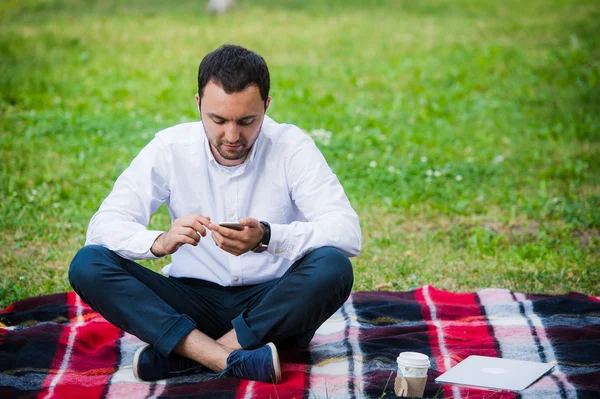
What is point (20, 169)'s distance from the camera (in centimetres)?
781

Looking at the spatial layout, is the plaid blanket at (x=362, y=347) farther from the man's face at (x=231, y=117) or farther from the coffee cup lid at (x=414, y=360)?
the man's face at (x=231, y=117)

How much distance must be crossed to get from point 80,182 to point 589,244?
432 cm

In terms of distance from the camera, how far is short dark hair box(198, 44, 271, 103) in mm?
3793

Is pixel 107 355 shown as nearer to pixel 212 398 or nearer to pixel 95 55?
pixel 212 398

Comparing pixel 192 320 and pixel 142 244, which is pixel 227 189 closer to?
pixel 142 244

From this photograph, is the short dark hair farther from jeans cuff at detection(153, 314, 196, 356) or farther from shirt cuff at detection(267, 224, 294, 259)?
jeans cuff at detection(153, 314, 196, 356)

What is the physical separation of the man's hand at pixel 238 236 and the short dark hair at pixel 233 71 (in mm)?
629

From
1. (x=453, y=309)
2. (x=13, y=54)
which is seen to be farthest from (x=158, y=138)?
(x=13, y=54)

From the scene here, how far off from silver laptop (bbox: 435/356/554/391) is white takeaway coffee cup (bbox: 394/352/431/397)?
0.59 ft

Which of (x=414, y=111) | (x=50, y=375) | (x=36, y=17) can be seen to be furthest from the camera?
(x=36, y=17)

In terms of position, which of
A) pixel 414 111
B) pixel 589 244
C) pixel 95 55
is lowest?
pixel 589 244

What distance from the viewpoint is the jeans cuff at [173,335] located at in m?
3.71

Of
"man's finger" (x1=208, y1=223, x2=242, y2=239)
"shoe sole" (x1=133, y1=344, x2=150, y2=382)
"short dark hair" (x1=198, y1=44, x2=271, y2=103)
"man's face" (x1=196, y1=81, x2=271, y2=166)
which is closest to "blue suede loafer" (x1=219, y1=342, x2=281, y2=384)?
"shoe sole" (x1=133, y1=344, x2=150, y2=382)

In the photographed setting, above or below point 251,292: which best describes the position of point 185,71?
above
